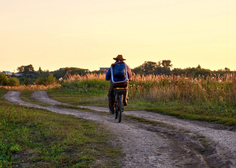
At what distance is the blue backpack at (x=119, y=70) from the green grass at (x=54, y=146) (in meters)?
1.95

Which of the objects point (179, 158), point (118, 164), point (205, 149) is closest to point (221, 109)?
point (205, 149)

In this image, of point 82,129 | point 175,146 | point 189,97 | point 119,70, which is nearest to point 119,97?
point 119,70

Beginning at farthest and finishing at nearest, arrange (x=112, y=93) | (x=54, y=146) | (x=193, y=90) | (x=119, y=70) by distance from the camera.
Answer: (x=193, y=90)
(x=112, y=93)
(x=119, y=70)
(x=54, y=146)

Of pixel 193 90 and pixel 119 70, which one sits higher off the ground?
pixel 119 70

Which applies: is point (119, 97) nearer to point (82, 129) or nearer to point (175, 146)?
point (82, 129)

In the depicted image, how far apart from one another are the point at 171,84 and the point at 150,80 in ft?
11.5

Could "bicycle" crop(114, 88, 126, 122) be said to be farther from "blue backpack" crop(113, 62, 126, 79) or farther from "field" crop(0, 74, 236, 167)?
"field" crop(0, 74, 236, 167)

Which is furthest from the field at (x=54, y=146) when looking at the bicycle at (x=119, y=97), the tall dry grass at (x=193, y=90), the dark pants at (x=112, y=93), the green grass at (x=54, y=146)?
the tall dry grass at (x=193, y=90)

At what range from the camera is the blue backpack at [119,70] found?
9.99 metres

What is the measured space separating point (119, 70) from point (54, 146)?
4.17 meters

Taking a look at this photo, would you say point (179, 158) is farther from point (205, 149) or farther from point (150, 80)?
point (150, 80)

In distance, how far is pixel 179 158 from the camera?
6.03 meters

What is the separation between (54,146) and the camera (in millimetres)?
6645

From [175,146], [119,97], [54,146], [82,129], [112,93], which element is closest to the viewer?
[54,146]
